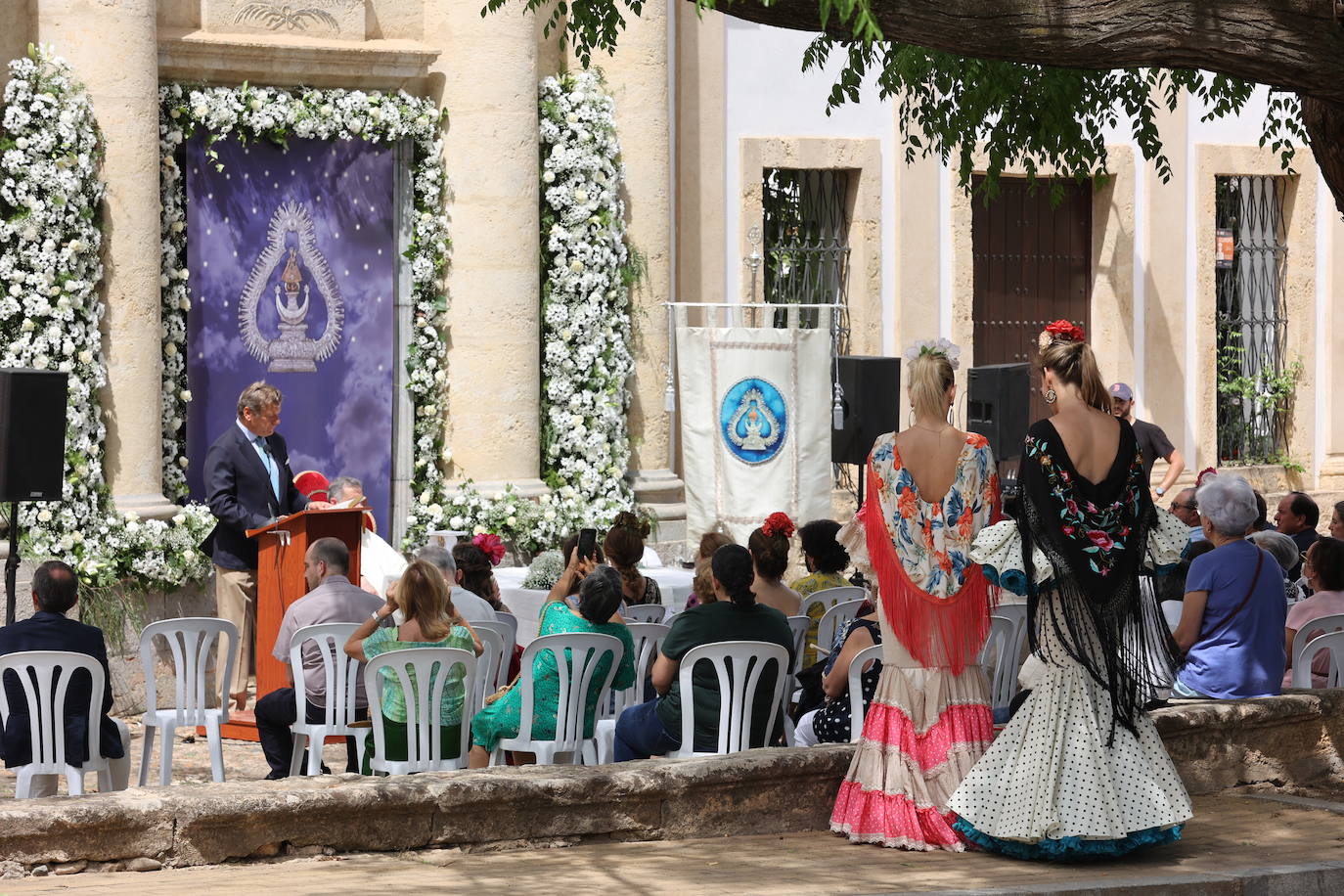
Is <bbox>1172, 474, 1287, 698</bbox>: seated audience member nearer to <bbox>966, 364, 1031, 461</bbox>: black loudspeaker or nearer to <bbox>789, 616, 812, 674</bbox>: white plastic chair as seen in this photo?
<bbox>789, 616, 812, 674</bbox>: white plastic chair

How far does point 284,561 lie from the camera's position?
9.80m

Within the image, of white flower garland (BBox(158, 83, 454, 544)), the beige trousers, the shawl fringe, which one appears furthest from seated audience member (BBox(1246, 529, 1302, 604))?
white flower garland (BBox(158, 83, 454, 544))

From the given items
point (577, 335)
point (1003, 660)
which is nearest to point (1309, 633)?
point (1003, 660)

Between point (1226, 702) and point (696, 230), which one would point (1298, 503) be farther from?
point (696, 230)

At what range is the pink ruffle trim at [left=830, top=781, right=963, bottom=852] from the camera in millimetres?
6293

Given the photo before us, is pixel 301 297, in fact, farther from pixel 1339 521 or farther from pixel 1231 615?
pixel 1231 615

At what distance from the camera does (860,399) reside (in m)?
12.7

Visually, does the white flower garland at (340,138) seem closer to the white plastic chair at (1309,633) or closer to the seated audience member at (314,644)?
the seated audience member at (314,644)

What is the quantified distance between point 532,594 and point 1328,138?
15.6ft

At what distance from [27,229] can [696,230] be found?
15.3 feet

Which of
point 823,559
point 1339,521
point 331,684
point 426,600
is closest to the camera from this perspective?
point 426,600

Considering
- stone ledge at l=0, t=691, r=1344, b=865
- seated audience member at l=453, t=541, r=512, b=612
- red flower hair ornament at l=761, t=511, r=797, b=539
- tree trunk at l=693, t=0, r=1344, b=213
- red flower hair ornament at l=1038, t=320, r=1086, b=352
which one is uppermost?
tree trunk at l=693, t=0, r=1344, b=213

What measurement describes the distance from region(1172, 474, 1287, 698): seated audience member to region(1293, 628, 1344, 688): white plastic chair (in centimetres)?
36

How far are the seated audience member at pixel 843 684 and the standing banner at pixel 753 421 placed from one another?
540 centimetres
